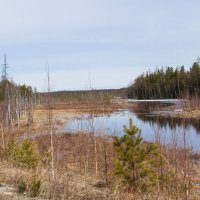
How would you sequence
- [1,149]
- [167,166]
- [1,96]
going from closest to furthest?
[167,166]
[1,149]
[1,96]

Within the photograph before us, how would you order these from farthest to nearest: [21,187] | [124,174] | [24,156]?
[24,156] < [124,174] < [21,187]

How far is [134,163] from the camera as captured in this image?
984cm

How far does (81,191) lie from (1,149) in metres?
6.73

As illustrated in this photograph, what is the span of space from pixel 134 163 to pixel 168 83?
72.6 metres

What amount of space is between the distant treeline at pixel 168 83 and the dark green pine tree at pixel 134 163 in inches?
2304

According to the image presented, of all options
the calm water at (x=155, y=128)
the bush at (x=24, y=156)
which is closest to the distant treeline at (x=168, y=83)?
the calm water at (x=155, y=128)

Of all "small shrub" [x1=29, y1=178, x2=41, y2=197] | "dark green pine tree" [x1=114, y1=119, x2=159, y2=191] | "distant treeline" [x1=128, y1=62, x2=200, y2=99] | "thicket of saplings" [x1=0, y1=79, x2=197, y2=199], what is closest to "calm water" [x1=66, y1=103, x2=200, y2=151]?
"thicket of saplings" [x1=0, y1=79, x2=197, y2=199]

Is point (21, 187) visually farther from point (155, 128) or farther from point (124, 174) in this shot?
point (155, 128)

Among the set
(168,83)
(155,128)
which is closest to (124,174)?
(155,128)

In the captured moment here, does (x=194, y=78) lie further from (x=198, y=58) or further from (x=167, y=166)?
(x=167, y=166)

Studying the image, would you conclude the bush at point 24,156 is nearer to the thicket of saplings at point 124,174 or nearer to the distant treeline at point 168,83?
the thicket of saplings at point 124,174

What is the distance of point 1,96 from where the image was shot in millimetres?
60844

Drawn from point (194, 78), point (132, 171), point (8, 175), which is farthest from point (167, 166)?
point (194, 78)

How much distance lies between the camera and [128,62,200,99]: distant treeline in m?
71.5
